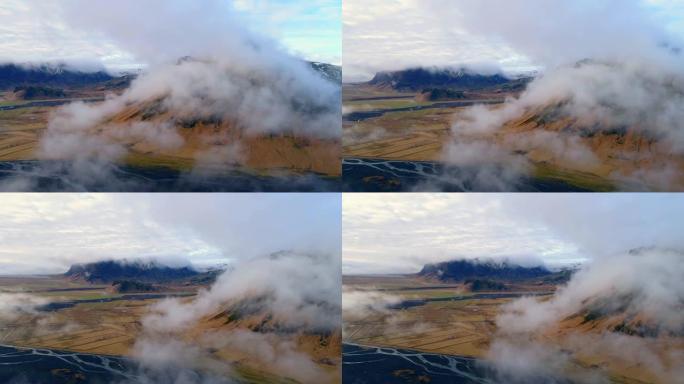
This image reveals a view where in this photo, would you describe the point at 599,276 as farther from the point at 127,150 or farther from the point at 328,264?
the point at 127,150

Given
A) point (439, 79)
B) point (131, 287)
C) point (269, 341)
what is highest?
point (439, 79)

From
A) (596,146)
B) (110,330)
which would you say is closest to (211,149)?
(110,330)

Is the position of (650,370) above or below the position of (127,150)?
below

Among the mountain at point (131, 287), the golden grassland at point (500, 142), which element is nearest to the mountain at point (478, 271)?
the golden grassland at point (500, 142)

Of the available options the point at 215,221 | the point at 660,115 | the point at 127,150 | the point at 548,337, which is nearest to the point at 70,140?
the point at 127,150

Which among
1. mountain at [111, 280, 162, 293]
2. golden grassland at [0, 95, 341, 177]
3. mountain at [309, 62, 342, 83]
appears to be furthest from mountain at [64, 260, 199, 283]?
mountain at [309, 62, 342, 83]

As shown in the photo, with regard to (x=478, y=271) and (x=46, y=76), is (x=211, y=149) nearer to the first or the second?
(x=46, y=76)

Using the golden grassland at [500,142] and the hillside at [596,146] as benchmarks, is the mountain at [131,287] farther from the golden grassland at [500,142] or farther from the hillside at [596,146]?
the hillside at [596,146]
